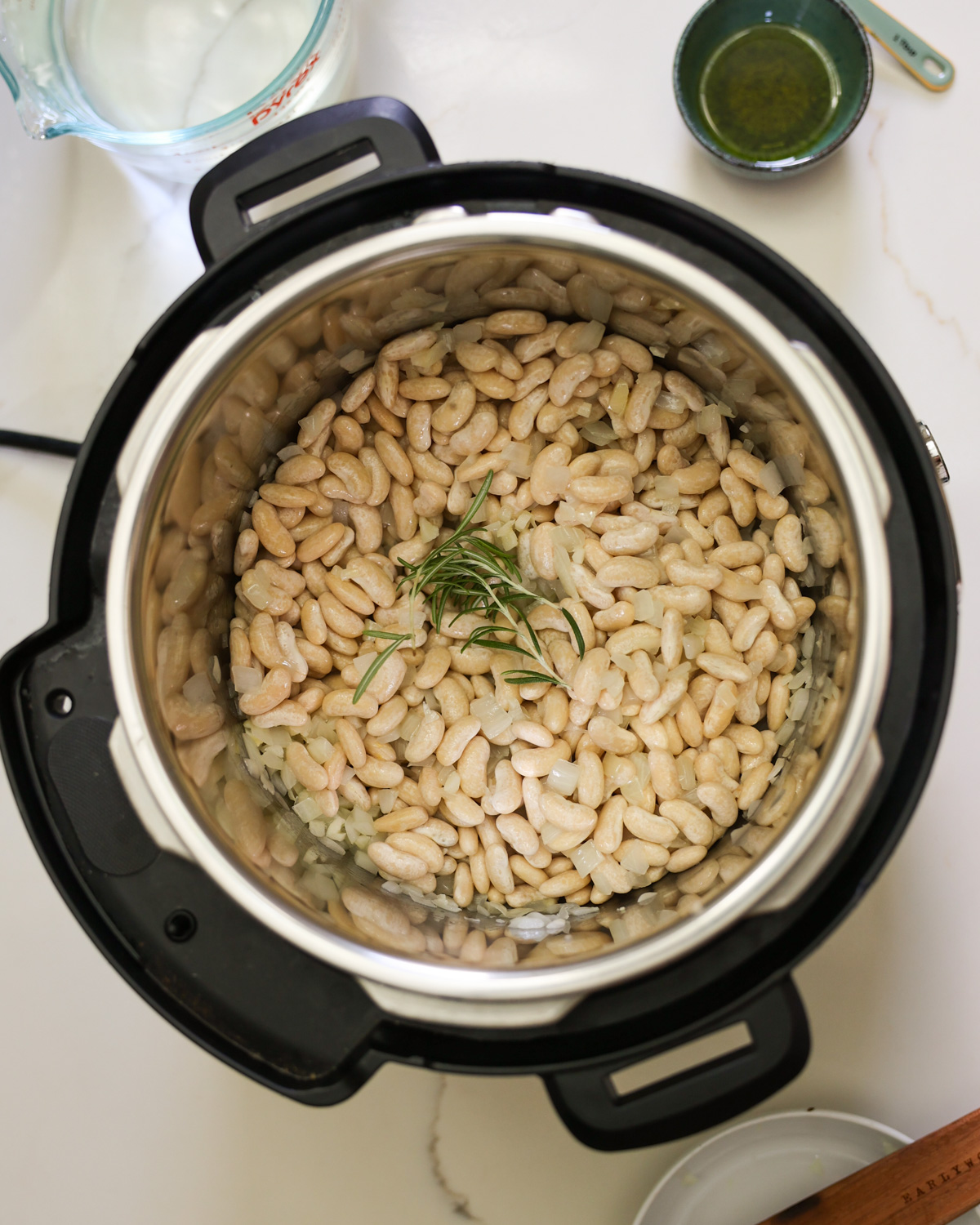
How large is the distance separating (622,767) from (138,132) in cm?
60

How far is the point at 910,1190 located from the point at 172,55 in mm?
1004

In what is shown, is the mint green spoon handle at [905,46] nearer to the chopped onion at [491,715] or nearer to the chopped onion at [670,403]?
the chopped onion at [670,403]

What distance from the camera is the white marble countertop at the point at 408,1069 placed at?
689 mm

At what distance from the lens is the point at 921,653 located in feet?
1.60

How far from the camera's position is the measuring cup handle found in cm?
52

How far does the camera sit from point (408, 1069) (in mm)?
702

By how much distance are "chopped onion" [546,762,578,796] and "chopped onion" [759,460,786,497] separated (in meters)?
0.22

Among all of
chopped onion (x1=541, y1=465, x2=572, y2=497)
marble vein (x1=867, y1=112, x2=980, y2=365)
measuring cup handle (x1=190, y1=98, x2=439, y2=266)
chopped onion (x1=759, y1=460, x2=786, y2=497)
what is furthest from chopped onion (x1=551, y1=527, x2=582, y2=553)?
marble vein (x1=867, y1=112, x2=980, y2=365)

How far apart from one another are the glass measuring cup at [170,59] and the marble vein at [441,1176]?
751 mm

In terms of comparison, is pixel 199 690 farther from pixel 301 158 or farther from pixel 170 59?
pixel 170 59

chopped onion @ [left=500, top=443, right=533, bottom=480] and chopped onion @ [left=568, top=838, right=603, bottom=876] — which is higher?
chopped onion @ [left=500, top=443, right=533, bottom=480]

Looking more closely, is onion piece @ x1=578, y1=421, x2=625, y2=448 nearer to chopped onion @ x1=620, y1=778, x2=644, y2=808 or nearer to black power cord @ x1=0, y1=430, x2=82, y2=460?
chopped onion @ x1=620, y1=778, x2=644, y2=808

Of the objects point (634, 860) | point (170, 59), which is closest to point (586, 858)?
point (634, 860)

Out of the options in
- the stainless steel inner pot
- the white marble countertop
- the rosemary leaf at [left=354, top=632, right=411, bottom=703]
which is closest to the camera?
the stainless steel inner pot
